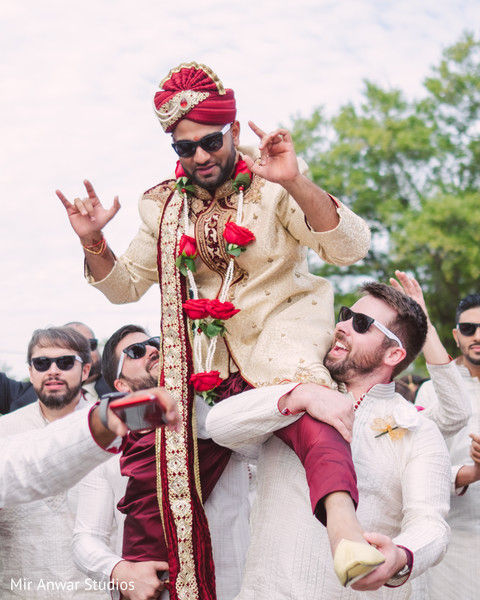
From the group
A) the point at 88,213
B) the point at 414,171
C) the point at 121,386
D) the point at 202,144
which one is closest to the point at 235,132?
the point at 202,144

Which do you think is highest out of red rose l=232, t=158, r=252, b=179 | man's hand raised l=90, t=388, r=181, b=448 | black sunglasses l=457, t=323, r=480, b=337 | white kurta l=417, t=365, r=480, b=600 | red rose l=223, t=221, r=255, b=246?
red rose l=232, t=158, r=252, b=179

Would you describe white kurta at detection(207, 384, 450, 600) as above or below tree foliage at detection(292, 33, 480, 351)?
below

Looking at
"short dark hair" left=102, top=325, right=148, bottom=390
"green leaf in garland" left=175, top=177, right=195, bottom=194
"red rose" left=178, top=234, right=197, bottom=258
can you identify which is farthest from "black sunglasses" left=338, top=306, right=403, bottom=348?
"short dark hair" left=102, top=325, right=148, bottom=390

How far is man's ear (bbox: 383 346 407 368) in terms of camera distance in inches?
145

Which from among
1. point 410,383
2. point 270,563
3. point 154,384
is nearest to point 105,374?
point 154,384

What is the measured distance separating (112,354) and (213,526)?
149 centimetres

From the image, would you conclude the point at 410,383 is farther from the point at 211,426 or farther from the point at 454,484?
the point at 211,426

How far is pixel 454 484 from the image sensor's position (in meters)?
4.43

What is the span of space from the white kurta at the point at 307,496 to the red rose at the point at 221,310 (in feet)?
1.32

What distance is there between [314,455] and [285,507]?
49cm

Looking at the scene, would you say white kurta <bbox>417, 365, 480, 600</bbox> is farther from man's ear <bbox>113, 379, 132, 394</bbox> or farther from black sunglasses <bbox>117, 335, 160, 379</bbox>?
man's ear <bbox>113, 379, 132, 394</bbox>

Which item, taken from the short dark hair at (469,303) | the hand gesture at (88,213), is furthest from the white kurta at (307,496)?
the short dark hair at (469,303)

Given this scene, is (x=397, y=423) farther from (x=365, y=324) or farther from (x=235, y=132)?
(x=235, y=132)

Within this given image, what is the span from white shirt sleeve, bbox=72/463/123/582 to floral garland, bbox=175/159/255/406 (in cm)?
101
